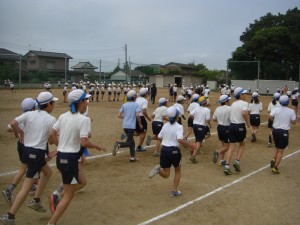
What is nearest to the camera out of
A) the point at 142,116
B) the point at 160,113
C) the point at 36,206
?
the point at 36,206

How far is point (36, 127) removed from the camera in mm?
5117

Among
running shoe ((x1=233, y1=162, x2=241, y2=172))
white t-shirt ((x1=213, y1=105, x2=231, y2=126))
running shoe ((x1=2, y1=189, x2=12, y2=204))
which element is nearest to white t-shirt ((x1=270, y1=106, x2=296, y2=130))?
white t-shirt ((x1=213, y1=105, x2=231, y2=126))

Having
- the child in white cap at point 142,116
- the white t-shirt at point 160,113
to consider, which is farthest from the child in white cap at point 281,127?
the child in white cap at point 142,116

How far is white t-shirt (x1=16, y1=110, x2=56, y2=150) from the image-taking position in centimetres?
511

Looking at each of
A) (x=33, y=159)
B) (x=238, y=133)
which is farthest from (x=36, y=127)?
(x=238, y=133)

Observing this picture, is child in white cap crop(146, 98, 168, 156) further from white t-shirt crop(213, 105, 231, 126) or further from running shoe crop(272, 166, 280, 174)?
running shoe crop(272, 166, 280, 174)

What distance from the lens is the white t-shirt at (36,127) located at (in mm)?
5105

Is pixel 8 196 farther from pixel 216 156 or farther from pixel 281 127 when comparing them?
pixel 281 127

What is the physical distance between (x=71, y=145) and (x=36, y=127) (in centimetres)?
88

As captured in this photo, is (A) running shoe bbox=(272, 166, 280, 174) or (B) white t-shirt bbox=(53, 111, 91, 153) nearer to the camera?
(B) white t-shirt bbox=(53, 111, 91, 153)

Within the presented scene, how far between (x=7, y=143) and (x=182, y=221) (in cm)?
789

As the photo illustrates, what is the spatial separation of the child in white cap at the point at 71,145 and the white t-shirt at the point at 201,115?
16.5 ft

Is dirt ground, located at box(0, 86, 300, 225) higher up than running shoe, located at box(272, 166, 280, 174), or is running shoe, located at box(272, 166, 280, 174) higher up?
running shoe, located at box(272, 166, 280, 174)

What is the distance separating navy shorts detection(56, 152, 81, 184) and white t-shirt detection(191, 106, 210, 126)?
5.19 meters
